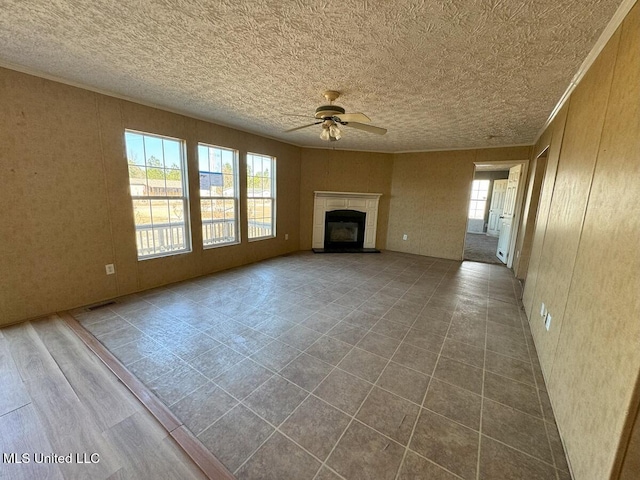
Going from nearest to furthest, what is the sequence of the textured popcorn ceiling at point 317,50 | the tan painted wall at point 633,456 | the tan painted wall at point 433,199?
the tan painted wall at point 633,456 → the textured popcorn ceiling at point 317,50 → the tan painted wall at point 433,199

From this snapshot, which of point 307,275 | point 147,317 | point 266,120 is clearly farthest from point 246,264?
point 266,120

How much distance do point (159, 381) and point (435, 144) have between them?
5626 mm

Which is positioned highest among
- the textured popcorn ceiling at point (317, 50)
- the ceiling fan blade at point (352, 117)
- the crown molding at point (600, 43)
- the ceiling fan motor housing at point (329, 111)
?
the textured popcorn ceiling at point (317, 50)

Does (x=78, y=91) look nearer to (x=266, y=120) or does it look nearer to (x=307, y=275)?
(x=266, y=120)

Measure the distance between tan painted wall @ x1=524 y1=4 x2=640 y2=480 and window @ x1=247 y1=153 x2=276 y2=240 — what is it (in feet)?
14.3

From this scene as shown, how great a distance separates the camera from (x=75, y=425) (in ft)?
4.89

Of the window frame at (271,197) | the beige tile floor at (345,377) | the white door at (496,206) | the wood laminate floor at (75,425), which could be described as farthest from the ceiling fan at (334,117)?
the white door at (496,206)

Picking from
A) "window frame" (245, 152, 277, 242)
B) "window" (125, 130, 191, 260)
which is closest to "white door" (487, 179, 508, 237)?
"window frame" (245, 152, 277, 242)

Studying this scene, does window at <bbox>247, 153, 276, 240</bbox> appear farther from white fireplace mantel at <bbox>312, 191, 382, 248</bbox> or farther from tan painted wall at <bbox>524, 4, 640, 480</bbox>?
tan painted wall at <bbox>524, 4, 640, 480</bbox>

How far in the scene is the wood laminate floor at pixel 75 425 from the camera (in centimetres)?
127

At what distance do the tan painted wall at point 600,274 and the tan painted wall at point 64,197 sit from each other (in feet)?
14.1

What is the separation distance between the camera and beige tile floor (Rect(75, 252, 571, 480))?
54.2 inches

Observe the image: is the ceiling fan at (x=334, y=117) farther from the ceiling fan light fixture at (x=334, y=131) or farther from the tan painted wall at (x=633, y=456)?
the tan painted wall at (x=633, y=456)

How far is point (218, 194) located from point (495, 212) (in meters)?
8.98
